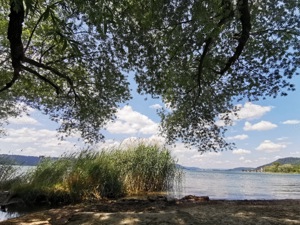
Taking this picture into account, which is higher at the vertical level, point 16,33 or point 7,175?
point 16,33

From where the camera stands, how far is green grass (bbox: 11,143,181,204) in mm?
13938

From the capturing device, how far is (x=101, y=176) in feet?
49.4

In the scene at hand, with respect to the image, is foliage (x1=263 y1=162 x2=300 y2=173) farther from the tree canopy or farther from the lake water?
the tree canopy

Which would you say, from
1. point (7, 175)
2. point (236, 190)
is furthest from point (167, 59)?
point (236, 190)

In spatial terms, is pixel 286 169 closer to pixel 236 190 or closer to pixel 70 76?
pixel 236 190

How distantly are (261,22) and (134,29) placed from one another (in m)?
3.85

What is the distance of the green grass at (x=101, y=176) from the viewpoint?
13.9 metres

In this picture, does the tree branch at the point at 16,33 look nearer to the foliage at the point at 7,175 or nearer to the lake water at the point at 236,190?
the lake water at the point at 236,190

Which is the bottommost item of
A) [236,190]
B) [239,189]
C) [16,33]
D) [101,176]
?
[101,176]

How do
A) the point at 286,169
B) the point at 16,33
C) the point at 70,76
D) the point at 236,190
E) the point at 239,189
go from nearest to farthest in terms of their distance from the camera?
1. the point at 16,33
2. the point at 70,76
3. the point at 236,190
4. the point at 239,189
5. the point at 286,169

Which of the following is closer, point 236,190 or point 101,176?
point 101,176

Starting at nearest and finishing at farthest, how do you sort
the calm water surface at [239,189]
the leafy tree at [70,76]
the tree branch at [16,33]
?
the tree branch at [16,33], the leafy tree at [70,76], the calm water surface at [239,189]

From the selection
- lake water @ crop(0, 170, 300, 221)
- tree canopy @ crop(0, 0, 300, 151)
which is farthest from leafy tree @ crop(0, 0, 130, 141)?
lake water @ crop(0, 170, 300, 221)

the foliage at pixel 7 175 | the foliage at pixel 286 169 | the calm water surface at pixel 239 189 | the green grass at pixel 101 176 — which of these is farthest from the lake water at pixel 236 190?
the foliage at pixel 286 169
